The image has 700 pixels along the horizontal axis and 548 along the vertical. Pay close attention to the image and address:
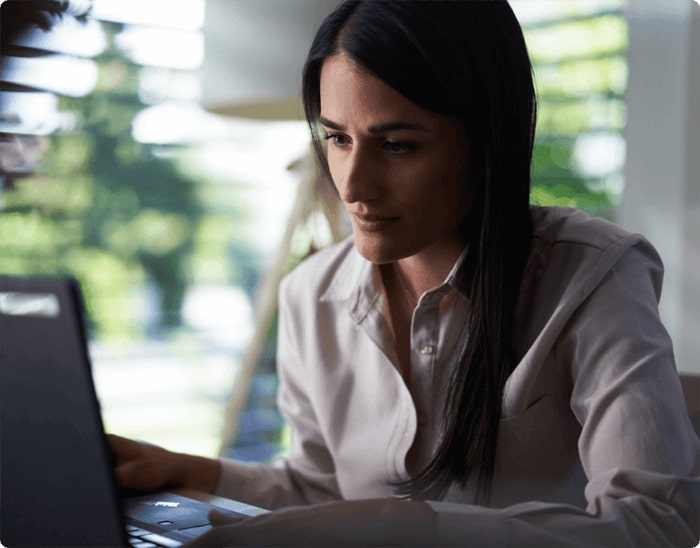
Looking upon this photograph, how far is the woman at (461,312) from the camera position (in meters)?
0.97

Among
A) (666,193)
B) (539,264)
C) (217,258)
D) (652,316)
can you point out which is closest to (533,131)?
(539,264)

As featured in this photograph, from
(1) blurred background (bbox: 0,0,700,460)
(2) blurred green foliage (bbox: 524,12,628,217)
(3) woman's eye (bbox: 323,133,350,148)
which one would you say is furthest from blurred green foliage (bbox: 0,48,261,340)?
(3) woman's eye (bbox: 323,133,350,148)

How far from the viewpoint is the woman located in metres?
0.97

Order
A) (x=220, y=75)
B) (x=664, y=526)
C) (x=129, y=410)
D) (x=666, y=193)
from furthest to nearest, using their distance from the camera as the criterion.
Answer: (x=129, y=410), (x=666, y=193), (x=220, y=75), (x=664, y=526)

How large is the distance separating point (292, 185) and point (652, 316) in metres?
1.93

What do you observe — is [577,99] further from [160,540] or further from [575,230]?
[160,540]

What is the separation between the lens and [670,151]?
94.8 inches

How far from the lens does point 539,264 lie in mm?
1128

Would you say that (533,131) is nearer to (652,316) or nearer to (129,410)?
(652,316)

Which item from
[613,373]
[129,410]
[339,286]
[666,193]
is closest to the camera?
[613,373]

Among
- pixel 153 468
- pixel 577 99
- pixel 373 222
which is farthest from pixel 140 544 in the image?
pixel 577 99

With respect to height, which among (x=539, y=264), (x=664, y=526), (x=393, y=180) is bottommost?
(x=664, y=526)

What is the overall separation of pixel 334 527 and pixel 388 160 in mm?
486

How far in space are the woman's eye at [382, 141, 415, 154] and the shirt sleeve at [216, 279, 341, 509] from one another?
1.19ft
